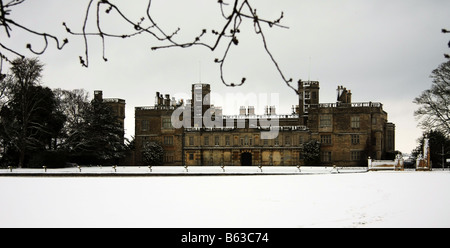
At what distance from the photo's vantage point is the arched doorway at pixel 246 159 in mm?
48922

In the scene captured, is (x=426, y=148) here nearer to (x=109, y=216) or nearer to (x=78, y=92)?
(x=109, y=216)

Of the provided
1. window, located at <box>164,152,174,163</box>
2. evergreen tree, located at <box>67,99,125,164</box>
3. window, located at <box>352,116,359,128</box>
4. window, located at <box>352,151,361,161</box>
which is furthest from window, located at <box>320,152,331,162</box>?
evergreen tree, located at <box>67,99,125,164</box>

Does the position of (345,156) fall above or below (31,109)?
below

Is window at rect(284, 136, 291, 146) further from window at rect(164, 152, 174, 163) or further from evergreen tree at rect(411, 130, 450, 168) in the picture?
evergreen tree at rect(411, 130, 450, 168)

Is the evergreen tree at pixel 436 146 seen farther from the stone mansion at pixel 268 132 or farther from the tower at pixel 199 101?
the tower at pixel 199 101

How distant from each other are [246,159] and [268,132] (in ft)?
12.4

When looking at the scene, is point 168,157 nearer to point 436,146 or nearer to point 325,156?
point 325,156

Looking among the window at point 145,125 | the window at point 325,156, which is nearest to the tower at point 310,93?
the window at point 325,156

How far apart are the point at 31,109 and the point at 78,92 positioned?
Result: 11.5 meters

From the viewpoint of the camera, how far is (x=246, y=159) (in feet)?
161

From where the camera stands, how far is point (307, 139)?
47.7 meters

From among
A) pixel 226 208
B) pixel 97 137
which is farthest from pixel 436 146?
pixel 226 208

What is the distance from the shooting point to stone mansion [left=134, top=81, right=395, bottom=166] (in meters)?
46.7

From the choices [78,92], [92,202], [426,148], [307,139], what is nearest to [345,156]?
[307,139]
